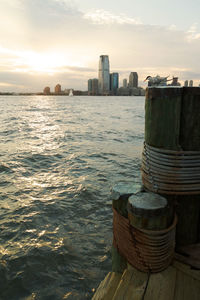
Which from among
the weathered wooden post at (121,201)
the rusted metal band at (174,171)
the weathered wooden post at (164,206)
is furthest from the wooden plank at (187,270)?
the rusted metal band at (174,171)

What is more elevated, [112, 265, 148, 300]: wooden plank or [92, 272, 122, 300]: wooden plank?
[112, 265, 148, 300]: wooden plank

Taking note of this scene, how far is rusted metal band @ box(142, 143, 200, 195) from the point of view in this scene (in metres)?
2.62

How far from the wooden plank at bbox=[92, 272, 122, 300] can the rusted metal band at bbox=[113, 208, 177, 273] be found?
285mm

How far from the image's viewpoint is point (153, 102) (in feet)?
8.75

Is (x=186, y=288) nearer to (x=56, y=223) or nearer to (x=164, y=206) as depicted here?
(x=164, y=206)

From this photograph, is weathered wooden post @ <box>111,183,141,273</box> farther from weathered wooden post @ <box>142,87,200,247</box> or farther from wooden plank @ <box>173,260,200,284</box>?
wooden plank @ <box>173,260,200,284</box>

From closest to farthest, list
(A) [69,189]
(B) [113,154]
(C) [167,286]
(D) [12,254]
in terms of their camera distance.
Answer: (C) [167,286] < (D) [12,254] < (A) [69,189] < (B) [113,154]

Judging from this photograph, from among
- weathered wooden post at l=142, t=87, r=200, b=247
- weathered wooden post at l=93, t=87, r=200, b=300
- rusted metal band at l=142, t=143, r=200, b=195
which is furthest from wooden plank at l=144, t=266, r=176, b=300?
rusted metal band at l=142, t=143, r=200, b=195

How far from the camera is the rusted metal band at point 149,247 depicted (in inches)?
103

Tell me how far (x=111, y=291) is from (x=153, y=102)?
7.40 feet

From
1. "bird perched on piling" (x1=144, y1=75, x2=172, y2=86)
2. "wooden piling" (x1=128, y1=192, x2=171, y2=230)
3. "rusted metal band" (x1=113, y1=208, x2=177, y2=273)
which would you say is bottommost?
"rusted metal band" (x1=113, y1=208, x2=177, y2=273)

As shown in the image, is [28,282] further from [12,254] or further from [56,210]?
[56,210]

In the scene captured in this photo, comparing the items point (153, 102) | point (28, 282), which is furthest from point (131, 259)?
point (28, 282)

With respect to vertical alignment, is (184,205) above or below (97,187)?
above
